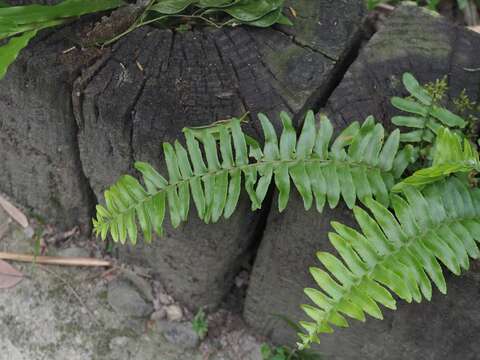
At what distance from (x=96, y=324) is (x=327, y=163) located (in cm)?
120

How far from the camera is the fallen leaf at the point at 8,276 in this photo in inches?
93.9

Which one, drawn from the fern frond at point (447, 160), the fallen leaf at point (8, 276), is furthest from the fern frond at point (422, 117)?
the fallen leaf at point (8, 276)

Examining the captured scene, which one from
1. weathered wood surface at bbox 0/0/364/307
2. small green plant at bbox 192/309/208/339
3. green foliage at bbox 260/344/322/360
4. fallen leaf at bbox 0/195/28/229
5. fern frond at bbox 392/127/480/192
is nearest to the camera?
fern frond at bbox 392/127/480/192

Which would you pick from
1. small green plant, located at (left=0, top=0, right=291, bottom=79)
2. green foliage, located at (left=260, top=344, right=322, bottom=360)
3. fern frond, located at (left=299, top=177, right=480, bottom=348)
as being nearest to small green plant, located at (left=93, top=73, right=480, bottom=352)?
fern frond, located at (left=299, top=177, right=480, bottom=348)

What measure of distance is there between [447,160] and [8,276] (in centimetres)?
174

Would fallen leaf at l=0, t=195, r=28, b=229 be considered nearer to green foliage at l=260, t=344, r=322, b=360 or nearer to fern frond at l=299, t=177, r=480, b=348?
green foliage at l=260, t=344, r=322, b=360

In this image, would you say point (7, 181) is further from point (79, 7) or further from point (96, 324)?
point (79, 7)

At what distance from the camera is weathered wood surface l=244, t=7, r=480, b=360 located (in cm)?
175

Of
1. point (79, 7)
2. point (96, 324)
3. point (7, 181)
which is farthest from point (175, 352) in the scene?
point (79, 7)

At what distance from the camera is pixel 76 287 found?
241cm

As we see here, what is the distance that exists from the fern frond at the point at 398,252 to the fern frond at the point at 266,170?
0.30ft

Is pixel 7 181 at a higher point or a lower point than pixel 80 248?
higher

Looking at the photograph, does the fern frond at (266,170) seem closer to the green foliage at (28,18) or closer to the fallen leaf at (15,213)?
the green foliage at (28,18)

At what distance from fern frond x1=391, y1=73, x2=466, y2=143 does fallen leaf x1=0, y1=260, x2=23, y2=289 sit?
1.59m
